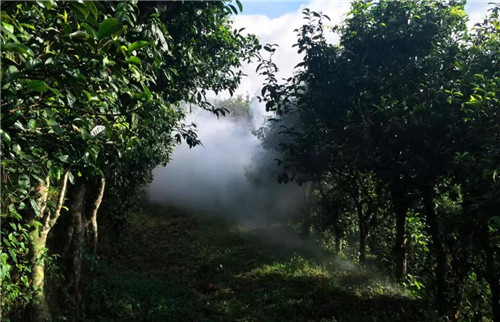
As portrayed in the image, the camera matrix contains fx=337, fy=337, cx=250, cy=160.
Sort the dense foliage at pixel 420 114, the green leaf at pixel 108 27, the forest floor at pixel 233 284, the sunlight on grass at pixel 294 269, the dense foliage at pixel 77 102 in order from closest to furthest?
the green leaf at pixel 108 27 < the dense foliage at pixel 77 102 < the dense foliage at pixel 420 114 < the forest floor at pixel 233 284 < the sunlight on grass at pixel 294 269

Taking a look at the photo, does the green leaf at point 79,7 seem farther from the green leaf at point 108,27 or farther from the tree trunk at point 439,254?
the tree trunk at point 439,254

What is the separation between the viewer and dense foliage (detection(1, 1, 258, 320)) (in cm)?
230

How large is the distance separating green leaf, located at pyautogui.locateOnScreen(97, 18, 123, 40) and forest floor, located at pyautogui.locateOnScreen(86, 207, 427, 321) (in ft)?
25.9

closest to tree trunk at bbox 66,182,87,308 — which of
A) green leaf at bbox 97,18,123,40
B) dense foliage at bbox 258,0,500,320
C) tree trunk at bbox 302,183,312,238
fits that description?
dense foliage at bbox 258,0,500,320

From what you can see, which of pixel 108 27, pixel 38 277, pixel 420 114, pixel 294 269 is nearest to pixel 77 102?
pixel 108 27

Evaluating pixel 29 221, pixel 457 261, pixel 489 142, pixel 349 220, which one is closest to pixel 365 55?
pixel 489 142

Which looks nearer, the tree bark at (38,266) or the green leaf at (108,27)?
the green leaf at (108,27)

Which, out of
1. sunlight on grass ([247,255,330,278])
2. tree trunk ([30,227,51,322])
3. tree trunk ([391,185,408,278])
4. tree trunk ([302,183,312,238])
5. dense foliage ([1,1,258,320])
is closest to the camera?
dense foliage ([1,1,258,320])

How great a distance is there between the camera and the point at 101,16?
11.6 feet

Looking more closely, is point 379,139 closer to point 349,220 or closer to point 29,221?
point 29,221

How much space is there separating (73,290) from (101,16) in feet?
21.6

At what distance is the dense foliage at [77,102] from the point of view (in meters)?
2.30

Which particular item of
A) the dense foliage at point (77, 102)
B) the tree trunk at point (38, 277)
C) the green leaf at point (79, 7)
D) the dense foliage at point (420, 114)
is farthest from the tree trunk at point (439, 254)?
the tree trunk at point (38, 277)

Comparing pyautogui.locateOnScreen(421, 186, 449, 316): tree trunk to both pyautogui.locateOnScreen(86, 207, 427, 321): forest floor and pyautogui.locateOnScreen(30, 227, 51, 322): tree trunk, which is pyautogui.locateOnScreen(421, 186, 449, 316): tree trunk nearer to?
pyautogui.locateOnScreen(86, 207, 427, 321): forest floor
